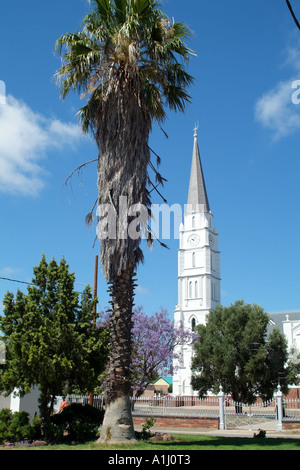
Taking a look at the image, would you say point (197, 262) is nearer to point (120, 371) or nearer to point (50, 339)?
point (50, 339)

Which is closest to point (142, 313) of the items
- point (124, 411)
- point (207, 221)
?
point (124, 411)

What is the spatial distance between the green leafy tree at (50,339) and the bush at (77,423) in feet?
1.63

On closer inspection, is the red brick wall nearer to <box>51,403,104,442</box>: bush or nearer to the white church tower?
<box>51,403,104,442</box>: bush

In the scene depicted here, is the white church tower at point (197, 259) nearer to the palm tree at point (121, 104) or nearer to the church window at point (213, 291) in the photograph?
the church window at point (213, 291)

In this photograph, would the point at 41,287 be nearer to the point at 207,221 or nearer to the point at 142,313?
the point at 142,313

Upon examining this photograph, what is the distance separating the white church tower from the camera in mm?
68000

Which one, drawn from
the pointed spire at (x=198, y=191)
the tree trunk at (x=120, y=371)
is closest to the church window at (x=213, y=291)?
the pointed spire at (x=198, y=191)

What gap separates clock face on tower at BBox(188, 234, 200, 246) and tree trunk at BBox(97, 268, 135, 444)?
6160 cm

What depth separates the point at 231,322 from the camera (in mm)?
31875

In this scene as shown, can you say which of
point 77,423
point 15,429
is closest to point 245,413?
point 77,423

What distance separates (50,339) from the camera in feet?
41.9

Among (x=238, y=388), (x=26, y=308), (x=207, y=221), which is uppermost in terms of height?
(x=207, y=221)

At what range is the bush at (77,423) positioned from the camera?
12945mm
